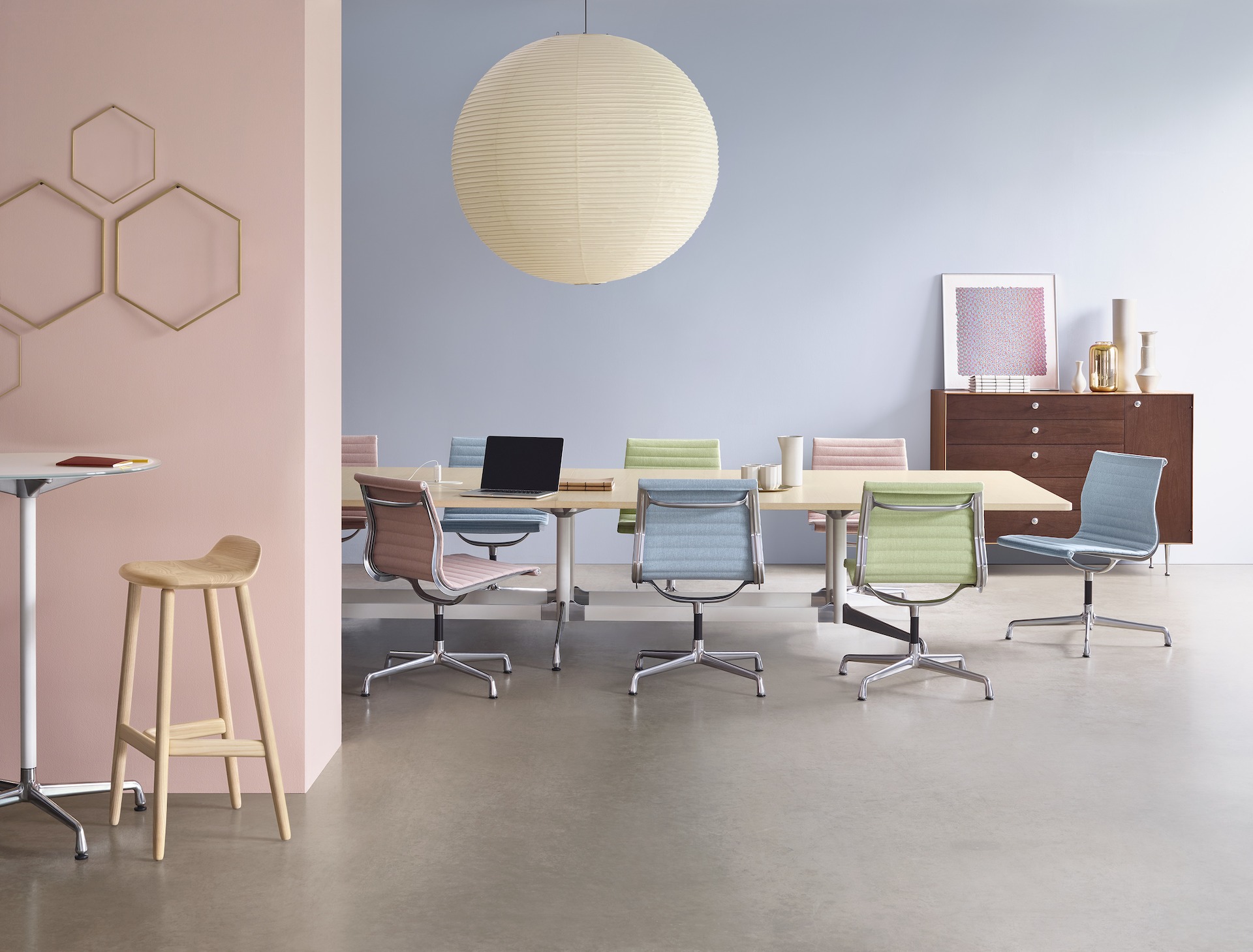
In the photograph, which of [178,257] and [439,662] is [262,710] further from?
[439,662]

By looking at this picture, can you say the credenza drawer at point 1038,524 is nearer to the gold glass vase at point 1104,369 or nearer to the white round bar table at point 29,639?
the gold glass vase at point 1104,369

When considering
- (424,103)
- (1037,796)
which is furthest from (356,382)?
(1037,796)

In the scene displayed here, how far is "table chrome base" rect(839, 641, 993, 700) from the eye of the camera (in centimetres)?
476

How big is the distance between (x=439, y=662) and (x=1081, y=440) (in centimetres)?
467

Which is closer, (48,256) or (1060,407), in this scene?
(48,256)

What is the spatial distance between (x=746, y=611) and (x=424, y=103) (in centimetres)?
438

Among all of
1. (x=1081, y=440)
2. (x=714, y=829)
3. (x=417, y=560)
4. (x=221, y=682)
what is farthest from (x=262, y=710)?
(x=1081, y=440)

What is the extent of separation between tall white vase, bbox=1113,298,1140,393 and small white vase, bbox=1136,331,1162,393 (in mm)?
79

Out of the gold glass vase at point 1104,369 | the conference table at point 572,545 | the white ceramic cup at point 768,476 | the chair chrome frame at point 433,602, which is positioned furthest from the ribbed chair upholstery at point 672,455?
the gold glass vase at point 1104,369

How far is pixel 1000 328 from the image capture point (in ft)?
26.1

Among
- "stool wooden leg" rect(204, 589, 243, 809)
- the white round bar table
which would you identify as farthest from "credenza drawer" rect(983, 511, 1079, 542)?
the white round bar table

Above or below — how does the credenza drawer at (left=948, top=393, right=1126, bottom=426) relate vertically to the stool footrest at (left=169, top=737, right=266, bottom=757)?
above

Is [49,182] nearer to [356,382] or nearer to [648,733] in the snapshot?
[648,733]

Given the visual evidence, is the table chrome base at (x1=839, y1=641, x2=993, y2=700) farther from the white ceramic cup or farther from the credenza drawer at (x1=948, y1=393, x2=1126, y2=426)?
the credenza drawer at (x1=948, y1=393, x2=1126, y2=426)
